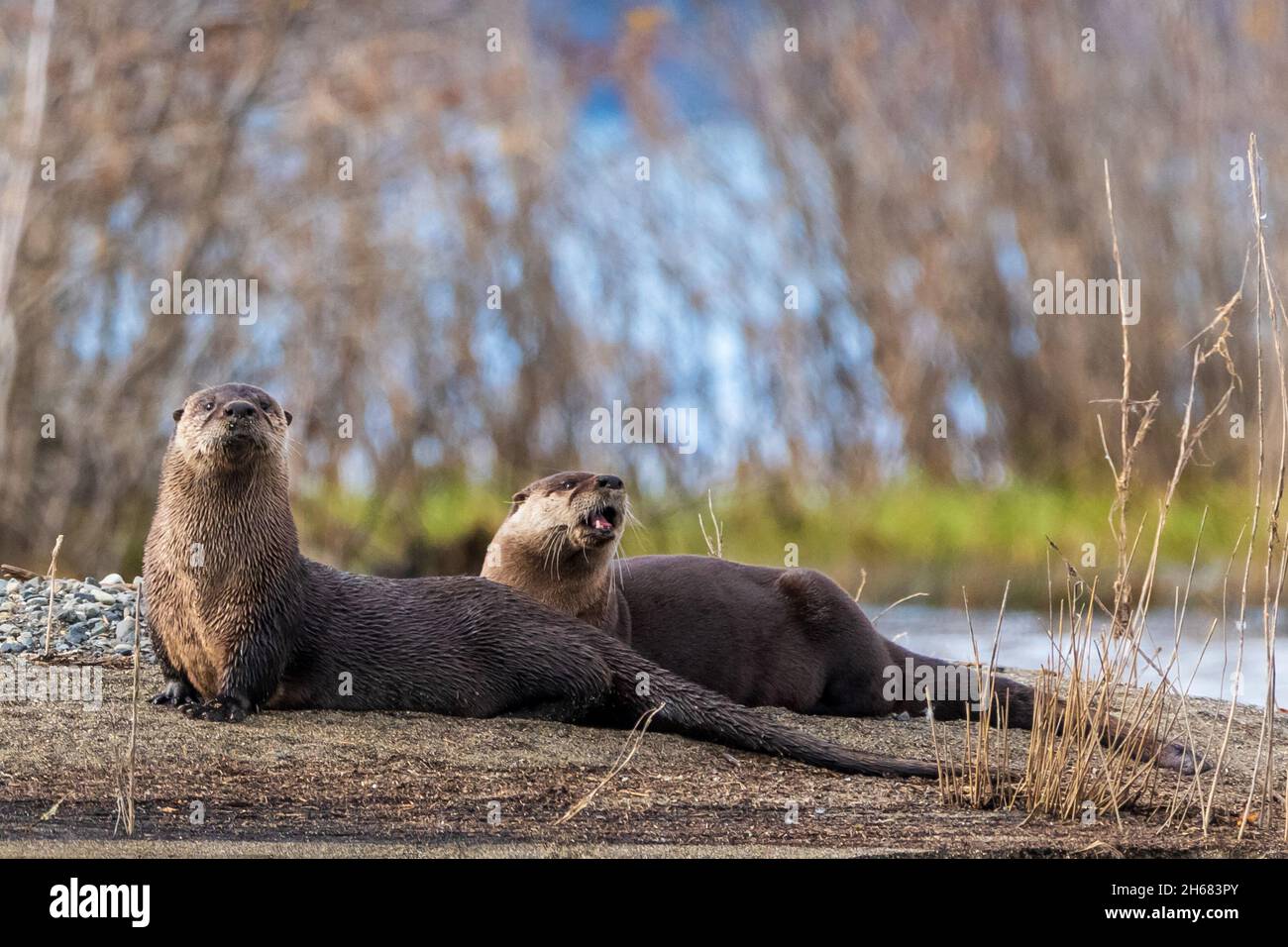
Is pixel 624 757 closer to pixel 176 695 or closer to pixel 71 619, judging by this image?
pixel 176 695

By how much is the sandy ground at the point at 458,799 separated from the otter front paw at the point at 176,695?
2.6 inches

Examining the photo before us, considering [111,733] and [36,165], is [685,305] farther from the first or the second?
[111,733]

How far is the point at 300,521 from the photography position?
28.9ft

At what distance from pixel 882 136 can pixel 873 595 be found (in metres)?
3.01

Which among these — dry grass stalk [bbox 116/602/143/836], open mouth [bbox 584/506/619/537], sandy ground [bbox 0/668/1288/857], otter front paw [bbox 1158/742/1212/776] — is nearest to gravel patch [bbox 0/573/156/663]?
sandy ground [bbox 0/668/1288/857]

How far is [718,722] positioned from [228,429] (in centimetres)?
143

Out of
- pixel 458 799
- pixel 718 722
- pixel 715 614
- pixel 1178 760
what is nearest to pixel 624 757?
pixel 718 722

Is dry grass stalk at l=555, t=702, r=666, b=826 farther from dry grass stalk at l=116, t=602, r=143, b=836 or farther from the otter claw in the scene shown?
the otter claw

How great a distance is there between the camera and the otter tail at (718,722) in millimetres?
3822

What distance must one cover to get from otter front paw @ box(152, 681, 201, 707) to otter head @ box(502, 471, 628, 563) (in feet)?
3.56

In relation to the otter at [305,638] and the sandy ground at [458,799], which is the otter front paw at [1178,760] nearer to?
the sandy ground at [458,799]

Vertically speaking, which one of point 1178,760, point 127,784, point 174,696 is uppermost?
point 174,696

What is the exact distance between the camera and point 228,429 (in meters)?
3.95

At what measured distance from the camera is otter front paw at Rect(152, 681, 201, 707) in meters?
3.97
